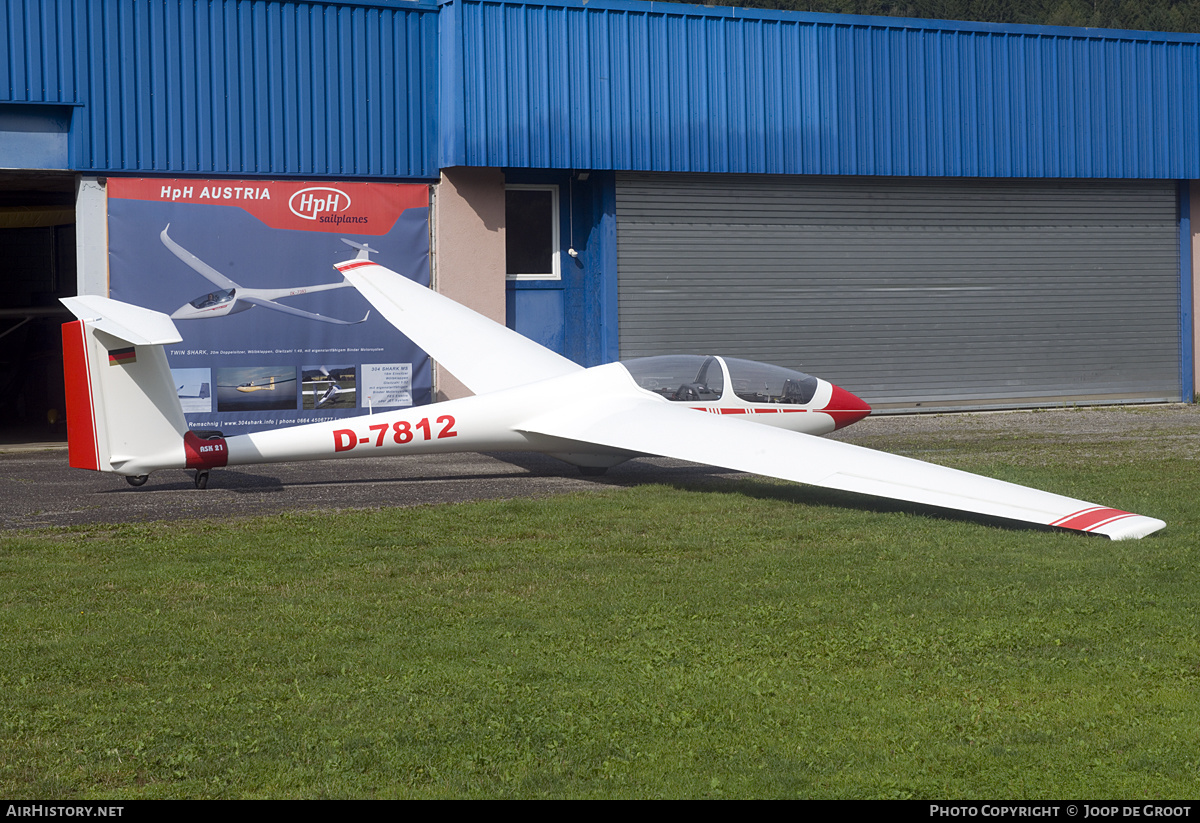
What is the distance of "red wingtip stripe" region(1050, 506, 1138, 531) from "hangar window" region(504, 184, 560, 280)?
41.4 feet

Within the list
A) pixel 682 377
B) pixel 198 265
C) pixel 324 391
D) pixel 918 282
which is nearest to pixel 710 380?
pixel 682 377

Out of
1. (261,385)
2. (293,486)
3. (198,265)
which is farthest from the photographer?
(261,385)

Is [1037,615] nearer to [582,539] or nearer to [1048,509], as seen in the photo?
[1048,509]

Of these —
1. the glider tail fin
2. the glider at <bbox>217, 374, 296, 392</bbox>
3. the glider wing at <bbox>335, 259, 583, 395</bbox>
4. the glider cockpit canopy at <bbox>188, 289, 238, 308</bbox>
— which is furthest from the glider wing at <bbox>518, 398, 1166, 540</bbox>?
the glider cockpit canopy at <bbox>188, 289, 238, 308</bbox>

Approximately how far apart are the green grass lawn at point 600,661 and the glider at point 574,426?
1.30 ft

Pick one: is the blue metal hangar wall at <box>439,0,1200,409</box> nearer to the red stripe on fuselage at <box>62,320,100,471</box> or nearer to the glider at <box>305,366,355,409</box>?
the glider at <box>305,366,355,409</box>

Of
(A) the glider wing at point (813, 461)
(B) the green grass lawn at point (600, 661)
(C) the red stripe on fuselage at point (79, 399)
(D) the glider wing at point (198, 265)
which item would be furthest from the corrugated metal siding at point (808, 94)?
(B) the green grass lawn at point (600, 661)

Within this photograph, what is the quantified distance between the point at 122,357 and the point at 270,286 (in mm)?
7449

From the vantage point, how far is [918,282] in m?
21.9

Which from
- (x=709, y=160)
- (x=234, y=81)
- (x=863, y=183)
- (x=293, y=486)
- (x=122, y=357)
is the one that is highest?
(x=234, y=81)

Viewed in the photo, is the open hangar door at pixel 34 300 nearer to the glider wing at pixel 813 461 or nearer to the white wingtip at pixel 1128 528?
the glider wing at pixel 813 461

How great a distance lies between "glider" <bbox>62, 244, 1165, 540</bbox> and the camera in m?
9.49

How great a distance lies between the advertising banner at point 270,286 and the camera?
17.3 meters

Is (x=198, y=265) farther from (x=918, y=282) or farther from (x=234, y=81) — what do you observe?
(x=918, y=282)
